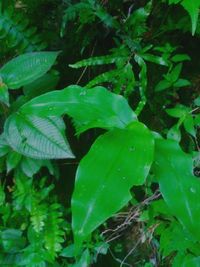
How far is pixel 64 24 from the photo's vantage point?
1.63 meters

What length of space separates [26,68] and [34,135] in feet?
0.89

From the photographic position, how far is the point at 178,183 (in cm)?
87

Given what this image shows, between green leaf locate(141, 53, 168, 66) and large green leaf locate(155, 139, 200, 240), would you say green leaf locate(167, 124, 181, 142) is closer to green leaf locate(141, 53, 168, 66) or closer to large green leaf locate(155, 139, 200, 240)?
green leaf locate(141, 53, 168, 66)

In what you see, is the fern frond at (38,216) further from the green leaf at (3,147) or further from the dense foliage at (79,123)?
the green leaf at (3,147)

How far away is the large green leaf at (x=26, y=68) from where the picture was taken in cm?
154

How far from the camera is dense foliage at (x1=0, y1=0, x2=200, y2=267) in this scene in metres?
1.46

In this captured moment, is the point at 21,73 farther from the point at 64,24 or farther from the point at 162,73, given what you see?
the point at 162,73

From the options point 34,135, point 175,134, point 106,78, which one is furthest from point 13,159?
point 175,134

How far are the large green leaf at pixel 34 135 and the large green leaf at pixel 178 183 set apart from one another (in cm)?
57

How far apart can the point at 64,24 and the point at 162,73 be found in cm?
43

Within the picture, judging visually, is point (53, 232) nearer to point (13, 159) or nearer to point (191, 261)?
point (13, 159)

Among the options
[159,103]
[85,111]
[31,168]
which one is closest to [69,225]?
[31,168]

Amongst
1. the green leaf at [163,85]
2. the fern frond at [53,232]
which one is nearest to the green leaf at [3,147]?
the fern frond at [53,232]

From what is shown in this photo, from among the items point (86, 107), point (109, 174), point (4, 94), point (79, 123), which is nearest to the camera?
point (109, 174)
